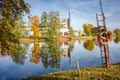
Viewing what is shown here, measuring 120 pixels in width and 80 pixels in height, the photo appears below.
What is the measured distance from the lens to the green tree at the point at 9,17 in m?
16.3

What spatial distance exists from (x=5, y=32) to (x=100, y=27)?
8.10 metres

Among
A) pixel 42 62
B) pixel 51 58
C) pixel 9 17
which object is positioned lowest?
pixel 42 62

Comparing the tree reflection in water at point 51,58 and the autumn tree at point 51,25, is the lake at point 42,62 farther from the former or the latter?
the autumn tree at point 51,25

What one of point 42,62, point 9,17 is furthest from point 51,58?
point 9,17

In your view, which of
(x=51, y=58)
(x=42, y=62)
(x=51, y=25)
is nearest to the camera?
(x=42, y=62)

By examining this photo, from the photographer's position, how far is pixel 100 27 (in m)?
19.1

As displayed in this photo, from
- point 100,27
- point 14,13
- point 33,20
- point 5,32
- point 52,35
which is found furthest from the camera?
point 33,20

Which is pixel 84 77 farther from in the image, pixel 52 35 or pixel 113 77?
pixel 52 35

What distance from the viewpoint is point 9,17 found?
1702 centimetres

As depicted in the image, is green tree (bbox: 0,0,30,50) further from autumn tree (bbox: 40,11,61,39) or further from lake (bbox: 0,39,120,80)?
autumn tree (bbox: 40,11,61,39)

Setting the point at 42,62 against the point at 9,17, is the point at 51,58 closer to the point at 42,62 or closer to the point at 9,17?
the point at 42,62

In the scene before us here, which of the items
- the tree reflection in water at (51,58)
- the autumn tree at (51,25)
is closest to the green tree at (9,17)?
the tree reflection in water at (51,58)

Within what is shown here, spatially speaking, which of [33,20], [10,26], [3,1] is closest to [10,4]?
[3,1]

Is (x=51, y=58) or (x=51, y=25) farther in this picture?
(x=51, y=25)
